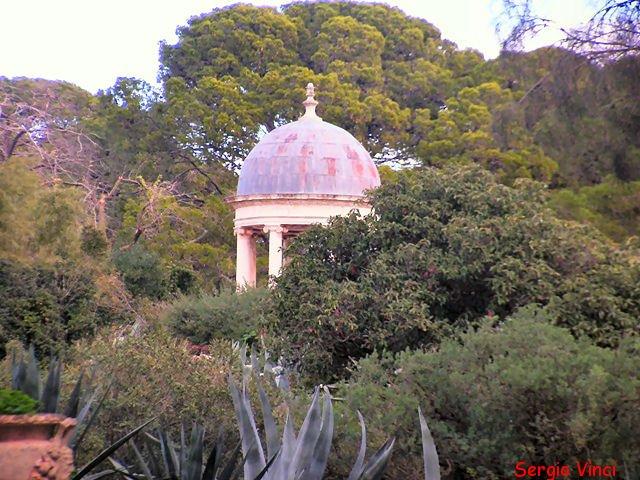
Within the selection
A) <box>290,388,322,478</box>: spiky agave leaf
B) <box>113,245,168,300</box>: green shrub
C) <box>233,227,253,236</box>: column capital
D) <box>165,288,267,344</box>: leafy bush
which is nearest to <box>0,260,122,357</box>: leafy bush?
<box>165,288,267,344</box>: leafy bush

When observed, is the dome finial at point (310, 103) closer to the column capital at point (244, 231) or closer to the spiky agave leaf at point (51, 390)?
the column capital at point (244, 231)

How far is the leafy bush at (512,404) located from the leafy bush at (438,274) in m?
4.47

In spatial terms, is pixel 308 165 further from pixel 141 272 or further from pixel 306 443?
pixel 306 443

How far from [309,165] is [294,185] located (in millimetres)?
741

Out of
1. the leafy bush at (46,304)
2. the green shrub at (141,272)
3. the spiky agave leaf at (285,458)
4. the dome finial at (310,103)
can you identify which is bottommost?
the spiky agave leaf at (285,458)

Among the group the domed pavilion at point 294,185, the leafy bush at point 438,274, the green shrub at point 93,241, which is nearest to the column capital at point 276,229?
the domed pavilion at point 294,185

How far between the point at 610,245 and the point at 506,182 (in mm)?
24997

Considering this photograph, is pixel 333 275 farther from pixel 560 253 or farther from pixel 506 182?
pixel 506 182

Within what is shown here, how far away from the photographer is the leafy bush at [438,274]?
15.8 metres

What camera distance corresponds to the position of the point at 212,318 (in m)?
30.2

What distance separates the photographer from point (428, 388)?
414 inches

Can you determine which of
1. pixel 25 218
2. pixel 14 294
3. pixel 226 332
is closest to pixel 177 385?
pixel 14 294

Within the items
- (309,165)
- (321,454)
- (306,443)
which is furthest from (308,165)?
(321,454)

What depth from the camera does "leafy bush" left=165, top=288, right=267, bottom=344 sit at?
29781 mm
